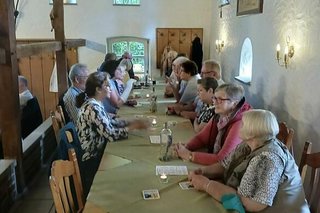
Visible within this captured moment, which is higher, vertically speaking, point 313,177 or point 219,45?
point 219,45

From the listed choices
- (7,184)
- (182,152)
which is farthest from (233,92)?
(7,184)

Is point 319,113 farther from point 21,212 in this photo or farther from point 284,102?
point 21,212

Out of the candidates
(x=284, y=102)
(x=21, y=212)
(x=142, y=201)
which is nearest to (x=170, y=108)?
(x=284, y=102)

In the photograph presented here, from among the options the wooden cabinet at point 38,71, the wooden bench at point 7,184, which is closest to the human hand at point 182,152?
the wooden bench at point 7,184

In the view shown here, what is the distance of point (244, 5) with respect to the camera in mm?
5316

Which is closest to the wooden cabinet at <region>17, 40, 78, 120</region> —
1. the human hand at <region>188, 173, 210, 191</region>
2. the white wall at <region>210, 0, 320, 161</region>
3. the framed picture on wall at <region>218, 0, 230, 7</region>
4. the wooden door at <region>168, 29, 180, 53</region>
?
the wooden door at <region>168, 29, 180, 53</region>

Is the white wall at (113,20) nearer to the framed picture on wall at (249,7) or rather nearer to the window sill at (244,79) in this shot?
the framed picture on wall at (249,7)

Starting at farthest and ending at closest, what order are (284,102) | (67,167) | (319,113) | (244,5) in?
(244,5) < (284,102) < (319,113) < (67,167)

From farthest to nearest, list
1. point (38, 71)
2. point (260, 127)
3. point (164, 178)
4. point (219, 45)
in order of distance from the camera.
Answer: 1. point (38, 71)
2. point (219, 45)
3. point (164, 178)
4. point (260, 127)

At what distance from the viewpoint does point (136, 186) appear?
2.00m

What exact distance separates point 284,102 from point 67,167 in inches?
100

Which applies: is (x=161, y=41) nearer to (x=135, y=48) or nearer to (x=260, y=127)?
(x=135, y=48)

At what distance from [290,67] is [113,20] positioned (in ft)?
18.5

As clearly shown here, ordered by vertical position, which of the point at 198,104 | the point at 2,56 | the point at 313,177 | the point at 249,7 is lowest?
the point at 313,177
